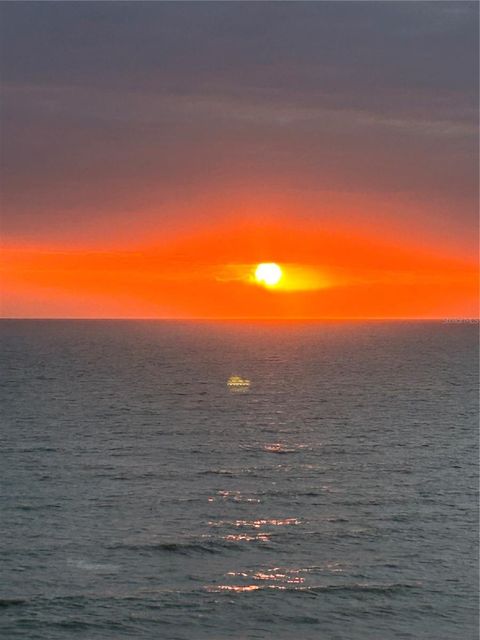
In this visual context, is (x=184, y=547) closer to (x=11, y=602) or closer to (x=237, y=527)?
(x=237, y=527)

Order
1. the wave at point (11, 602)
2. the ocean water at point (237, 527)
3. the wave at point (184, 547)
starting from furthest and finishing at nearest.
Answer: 1. the wave at point (184, 547)
2. the wave at point (11, 602)
3. the ocean water at point (237, 527)

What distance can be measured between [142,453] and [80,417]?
28315 millimetres

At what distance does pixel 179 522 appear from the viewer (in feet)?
216

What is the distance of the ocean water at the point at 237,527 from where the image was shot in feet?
165

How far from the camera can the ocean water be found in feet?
165

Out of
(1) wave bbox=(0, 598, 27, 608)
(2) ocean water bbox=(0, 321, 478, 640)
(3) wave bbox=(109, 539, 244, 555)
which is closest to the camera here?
(2) ocean water bbox=(0, 321, 478, 640)

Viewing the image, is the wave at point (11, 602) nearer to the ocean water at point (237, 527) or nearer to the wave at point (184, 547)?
the ocean water at point (237, 527)

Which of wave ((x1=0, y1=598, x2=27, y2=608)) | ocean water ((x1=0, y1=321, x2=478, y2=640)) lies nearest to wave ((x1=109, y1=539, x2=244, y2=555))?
ocean water ((x1=0, y1=321, x2=478, y2=640))

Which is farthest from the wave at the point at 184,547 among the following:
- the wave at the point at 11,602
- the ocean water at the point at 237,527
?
the wave at the point at 11,602

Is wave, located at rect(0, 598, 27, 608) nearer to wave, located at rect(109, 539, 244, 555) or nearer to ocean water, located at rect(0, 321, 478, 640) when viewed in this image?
ocean water, located at rect(0, 321, 478, 640)

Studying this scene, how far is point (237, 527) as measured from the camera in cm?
6531

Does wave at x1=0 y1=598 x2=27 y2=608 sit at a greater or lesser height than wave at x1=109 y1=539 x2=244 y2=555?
lesser

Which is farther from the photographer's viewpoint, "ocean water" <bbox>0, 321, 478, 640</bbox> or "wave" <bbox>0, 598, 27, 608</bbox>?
"wave" <bbox>0, 598, 27, 608</bbox>

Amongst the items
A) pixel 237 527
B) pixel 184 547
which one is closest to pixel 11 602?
pixel 184 547
